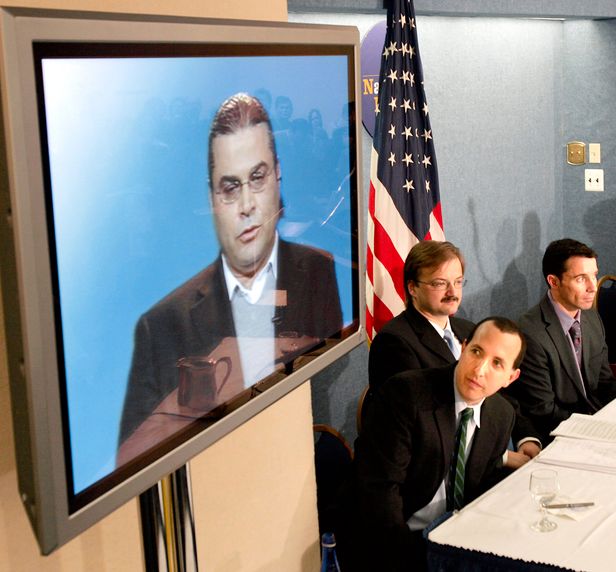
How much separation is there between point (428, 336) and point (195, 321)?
233 centimetres

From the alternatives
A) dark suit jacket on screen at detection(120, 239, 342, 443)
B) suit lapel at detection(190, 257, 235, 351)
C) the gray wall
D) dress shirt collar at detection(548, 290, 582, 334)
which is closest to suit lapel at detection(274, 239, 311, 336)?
dark suit jacket on screen at detection(120, 239, 342, 443)

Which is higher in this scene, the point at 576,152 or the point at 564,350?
the point at 576,152

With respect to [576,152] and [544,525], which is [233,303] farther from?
[576,152]

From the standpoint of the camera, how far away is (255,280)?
1.72 metres

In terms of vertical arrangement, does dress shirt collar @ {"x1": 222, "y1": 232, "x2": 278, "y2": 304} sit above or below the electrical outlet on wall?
above

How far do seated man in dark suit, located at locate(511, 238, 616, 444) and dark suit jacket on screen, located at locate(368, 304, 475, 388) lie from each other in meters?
0.48

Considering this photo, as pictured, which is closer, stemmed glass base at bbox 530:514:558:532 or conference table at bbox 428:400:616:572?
conference table at bbox 428:400:616:572

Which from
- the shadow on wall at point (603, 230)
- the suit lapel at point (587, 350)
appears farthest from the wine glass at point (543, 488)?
the shadow on wall at point (603, 230)

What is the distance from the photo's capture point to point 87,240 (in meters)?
1.24

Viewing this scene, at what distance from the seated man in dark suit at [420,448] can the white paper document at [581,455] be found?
0.27 meters

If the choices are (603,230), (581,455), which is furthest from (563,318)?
(603,230)

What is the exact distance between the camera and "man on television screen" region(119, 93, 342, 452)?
1425mm

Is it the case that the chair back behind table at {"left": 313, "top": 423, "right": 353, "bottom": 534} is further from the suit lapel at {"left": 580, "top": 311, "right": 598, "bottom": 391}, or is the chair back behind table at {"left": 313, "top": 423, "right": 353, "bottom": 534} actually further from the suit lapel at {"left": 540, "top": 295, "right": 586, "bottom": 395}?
the suit lapel at {"left": 580, "top": 311, "right": 598, "bottom": 391}

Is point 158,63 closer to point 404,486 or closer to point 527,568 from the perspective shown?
point 527,568
